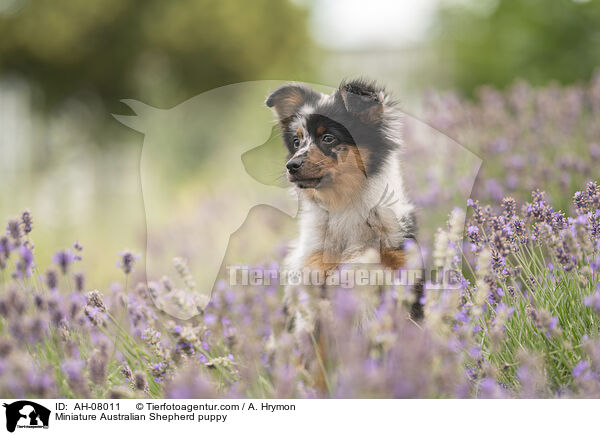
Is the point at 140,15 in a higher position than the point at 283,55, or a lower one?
higher

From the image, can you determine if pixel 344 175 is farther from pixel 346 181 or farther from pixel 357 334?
pixel 357 334

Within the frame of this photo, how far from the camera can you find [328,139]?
301 cm

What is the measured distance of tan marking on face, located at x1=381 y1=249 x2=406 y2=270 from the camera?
267 cm

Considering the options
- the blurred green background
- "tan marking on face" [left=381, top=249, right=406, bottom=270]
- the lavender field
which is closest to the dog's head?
"tan marking on face" [left=381, top=249, right=406, bottom=270]

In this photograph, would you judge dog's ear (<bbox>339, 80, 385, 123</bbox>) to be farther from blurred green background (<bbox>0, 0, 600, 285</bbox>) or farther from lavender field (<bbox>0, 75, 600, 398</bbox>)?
blurred green background (<bbox>0, 0, 600, 285</bbox>)

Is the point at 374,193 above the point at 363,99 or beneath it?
beneath

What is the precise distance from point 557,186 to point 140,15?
9050 mm

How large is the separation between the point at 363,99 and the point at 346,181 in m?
0.48

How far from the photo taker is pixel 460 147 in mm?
4832

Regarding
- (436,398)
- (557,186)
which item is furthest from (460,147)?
(436,398)

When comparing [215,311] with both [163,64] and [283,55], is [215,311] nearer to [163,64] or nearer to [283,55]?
[163,64]

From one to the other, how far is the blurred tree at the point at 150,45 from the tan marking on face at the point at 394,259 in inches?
278
